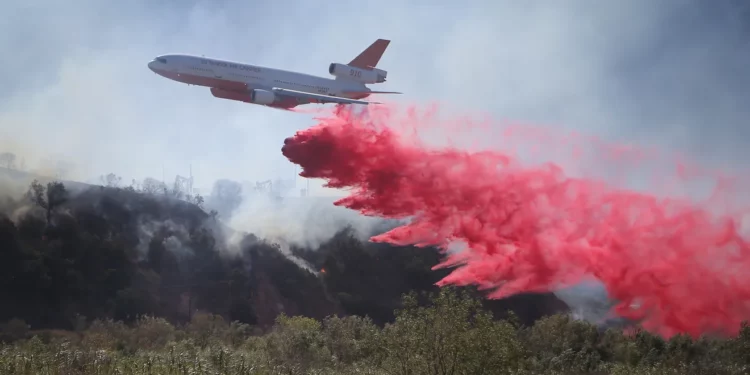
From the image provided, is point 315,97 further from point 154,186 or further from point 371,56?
point 154,186

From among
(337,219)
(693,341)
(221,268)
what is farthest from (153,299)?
(693,341)

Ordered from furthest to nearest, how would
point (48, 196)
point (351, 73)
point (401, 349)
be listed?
point (48, 196) < point (351, 73) < point (401, 349)

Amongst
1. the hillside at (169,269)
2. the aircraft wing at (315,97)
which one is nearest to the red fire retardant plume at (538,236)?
the aircraft wing at (315,97)

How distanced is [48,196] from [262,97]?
55.5 m

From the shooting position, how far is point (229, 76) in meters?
56.6

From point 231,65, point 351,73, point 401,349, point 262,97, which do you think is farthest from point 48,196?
point 401,349

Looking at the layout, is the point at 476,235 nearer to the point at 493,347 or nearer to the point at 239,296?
the point at 493,347

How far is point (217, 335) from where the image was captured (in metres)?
69.9

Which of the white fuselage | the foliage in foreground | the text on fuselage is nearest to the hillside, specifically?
the foliage in foreground

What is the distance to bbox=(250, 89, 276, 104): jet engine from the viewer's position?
55469 millimetres

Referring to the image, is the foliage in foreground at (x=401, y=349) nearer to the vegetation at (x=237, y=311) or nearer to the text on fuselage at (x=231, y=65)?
the vegetation at (x=237, y=311)

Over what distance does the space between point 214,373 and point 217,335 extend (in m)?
38.8

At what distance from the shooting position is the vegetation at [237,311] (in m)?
33.9

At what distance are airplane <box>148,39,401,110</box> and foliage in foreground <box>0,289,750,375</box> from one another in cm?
1780
